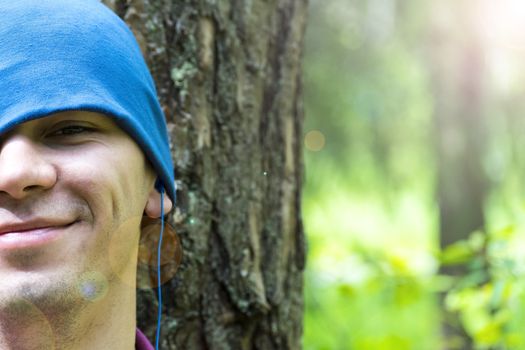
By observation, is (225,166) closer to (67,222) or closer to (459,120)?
(67,222)

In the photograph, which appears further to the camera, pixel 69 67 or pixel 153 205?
pixel 153 205

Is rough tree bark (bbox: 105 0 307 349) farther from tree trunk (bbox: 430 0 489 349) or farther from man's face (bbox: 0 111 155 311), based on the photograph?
tree trunk (bbox: 430 0 489 349)

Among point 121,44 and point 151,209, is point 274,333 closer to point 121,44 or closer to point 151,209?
point 151,209

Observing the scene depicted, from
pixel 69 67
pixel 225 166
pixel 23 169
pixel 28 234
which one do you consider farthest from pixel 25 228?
pixel 225 166

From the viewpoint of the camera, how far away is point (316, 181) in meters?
4.71

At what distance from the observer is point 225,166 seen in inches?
81.0

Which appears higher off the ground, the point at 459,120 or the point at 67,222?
the point at 459,120

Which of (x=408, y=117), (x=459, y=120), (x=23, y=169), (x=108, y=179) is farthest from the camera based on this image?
(x=408, y=117)

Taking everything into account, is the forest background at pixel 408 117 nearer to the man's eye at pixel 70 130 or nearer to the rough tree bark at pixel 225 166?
the rough tree bark at pixel 225 166

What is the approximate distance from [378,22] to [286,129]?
11.0 ft

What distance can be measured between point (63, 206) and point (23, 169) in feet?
0.35

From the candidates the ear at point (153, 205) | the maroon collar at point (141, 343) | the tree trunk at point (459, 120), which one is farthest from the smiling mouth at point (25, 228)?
the tree trunk at point (459, 120)

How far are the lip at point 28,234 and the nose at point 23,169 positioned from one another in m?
0.06

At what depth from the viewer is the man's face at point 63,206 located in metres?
1.43
